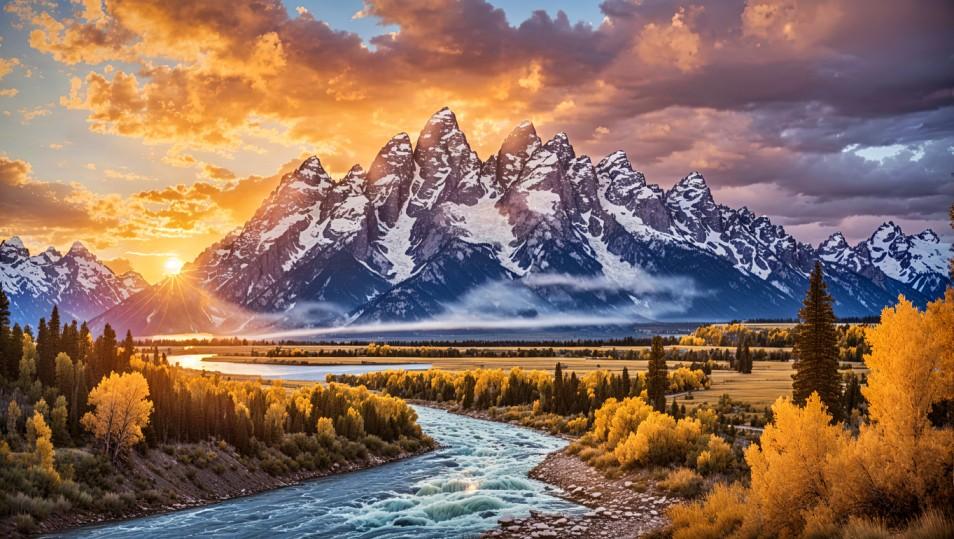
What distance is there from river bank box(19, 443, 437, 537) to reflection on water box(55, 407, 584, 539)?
1.29 meters

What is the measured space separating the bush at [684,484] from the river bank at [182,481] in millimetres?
25249

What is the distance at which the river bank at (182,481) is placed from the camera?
1458 inches

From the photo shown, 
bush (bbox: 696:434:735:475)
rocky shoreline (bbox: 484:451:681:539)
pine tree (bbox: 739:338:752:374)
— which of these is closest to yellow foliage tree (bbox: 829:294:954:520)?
rocky shoreline (bbox: 484:451:681:539)

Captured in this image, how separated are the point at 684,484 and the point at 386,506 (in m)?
17.2

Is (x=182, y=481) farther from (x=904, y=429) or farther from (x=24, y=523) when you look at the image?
(x=904, y=429)

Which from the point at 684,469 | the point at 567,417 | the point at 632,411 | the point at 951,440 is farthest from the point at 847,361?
the point at 951,440

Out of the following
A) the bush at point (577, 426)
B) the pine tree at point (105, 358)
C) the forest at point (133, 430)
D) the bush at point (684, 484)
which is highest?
the pine tree at point (105, 358)

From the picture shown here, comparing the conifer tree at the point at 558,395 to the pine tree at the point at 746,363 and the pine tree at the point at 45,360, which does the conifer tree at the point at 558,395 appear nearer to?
the pine tree at the point at 746,363

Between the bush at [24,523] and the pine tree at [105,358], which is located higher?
the pine tree at [105,358]

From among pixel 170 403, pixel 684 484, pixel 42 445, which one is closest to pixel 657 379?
pixel 684 484

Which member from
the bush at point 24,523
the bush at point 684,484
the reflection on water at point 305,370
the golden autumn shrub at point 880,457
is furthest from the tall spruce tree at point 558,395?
the reflection on water at point 305,370

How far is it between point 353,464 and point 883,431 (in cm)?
4168

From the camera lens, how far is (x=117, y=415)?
43.2m

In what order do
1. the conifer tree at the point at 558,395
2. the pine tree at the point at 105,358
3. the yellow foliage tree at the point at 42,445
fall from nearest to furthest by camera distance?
1. the yellow foliage tree at the point at 42,445
2. the pine tree at the point at 105,358
3. the conifer tree at the point at 558,395
